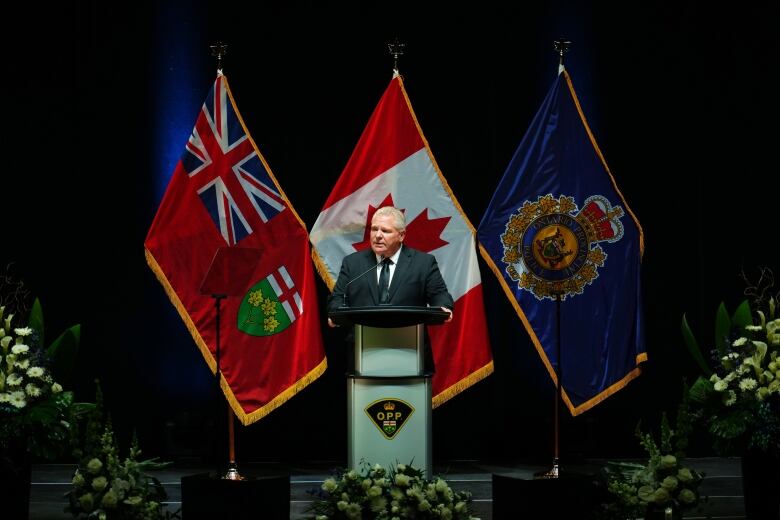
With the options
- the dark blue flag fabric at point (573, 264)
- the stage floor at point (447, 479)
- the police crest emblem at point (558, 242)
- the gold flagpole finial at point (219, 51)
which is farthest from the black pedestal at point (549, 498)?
the gold flagpole finial at point (219, 51)

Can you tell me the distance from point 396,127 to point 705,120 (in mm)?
2109

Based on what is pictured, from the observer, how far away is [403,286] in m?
4.82

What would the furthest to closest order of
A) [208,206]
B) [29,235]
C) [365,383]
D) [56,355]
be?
[29,235], [208,206], [56,355], [365,383]

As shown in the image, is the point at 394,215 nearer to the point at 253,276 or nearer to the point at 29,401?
the point at 253,276

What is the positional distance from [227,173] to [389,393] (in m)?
2.13

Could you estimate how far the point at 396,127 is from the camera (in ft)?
20.3

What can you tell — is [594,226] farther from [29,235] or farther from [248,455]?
[29,235]

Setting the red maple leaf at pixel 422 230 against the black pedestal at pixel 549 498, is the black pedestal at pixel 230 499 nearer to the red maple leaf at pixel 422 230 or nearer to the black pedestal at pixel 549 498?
the black pedestal at pixel 549 498

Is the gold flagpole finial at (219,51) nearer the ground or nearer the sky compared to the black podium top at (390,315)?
nearer the sky

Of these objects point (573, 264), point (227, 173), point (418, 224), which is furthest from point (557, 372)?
point (227, 173)

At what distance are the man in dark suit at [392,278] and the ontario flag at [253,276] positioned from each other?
3.73ft

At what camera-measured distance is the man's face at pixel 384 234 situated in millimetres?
4828

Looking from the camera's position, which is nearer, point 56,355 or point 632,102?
point 56,355

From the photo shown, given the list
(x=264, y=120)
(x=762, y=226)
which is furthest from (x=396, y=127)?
(x=762, y=226)
